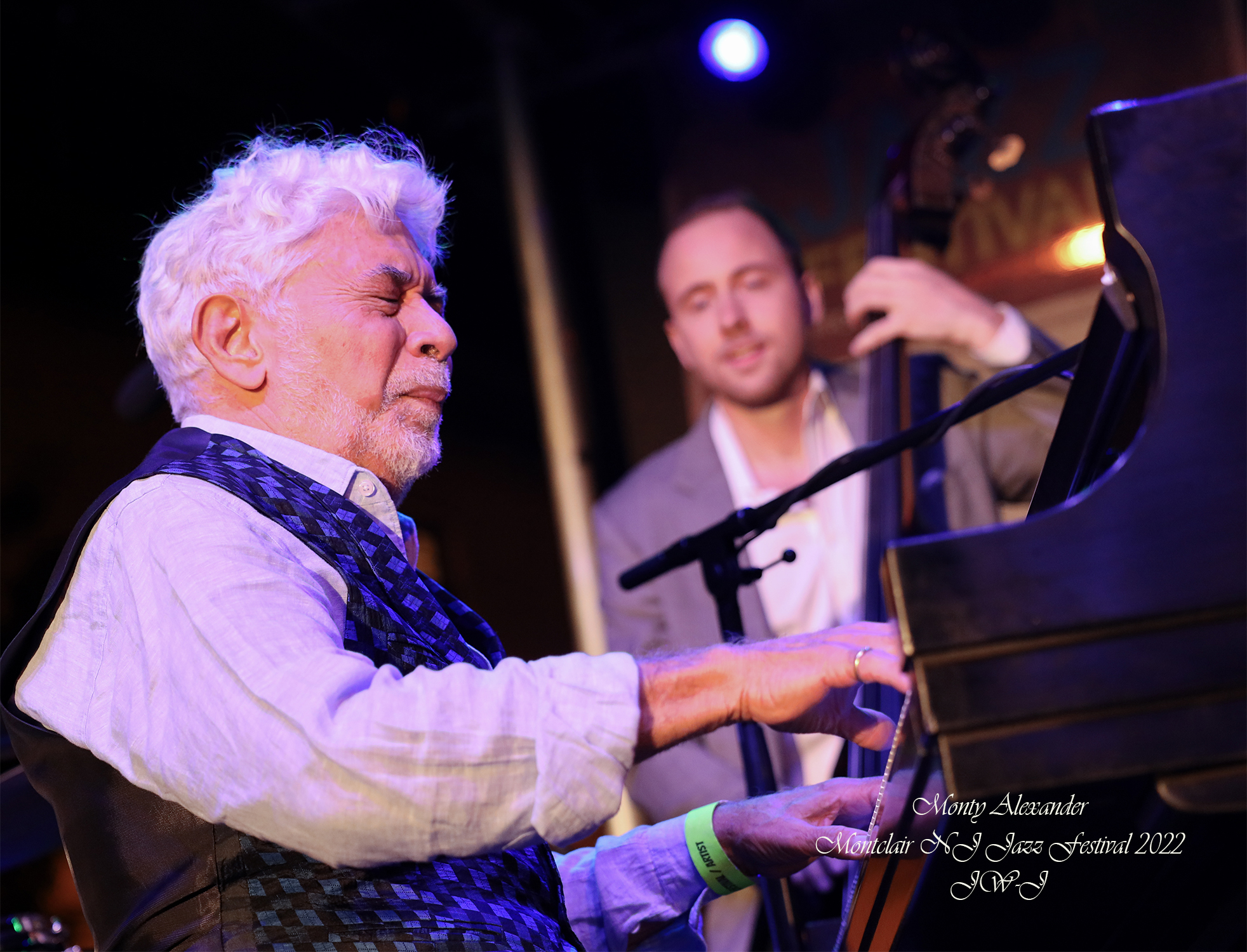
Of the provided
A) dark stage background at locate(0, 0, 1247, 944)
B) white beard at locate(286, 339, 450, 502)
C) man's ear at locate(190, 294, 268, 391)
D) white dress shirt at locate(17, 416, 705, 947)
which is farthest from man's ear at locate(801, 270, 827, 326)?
white dress shirt at locate(17, 416, 705, 947)

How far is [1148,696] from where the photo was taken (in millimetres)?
772

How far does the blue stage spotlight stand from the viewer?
396 centimetres

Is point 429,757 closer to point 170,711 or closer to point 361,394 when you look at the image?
point 170,711

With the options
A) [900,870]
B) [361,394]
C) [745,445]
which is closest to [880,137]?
[745,445]

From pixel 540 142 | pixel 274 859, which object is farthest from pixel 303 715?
pixel 540 142

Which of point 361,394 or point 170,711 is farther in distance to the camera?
point 361,394

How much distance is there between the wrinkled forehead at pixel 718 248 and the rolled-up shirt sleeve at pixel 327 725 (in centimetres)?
269

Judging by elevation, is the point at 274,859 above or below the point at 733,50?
below

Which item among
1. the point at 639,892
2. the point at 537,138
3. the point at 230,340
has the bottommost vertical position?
the point at 639,892

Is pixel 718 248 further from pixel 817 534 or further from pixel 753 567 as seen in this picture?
pixel 753 567

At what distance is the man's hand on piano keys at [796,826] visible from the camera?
1272mm

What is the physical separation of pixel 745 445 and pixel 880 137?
53.0 inches

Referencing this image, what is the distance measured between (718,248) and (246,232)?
2239mm

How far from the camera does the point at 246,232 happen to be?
5.24 ft
